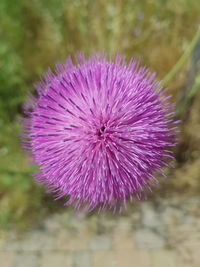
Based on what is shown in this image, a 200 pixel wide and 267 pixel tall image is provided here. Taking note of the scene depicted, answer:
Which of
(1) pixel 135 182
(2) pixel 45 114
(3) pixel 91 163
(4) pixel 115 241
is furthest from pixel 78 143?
(4) pixel 115 241

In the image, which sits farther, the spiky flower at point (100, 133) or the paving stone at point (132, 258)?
the paving stone at point (132, 258)

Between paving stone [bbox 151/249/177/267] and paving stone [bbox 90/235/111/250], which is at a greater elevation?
paving stone [bbox 90/235/111/250]

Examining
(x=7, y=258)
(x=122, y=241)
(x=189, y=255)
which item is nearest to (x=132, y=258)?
(x=122, y=241)

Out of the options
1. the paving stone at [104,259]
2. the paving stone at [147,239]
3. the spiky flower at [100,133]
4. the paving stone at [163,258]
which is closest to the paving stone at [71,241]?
the paving stone at [104,259]

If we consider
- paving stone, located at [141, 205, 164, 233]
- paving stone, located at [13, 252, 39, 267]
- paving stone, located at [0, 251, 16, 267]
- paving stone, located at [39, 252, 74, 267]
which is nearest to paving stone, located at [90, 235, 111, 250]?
paving stone, located at [39, 252, 74, 267]

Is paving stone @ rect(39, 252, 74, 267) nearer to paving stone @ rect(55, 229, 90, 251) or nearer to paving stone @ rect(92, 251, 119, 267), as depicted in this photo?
paving stone @ rect(55, 229, 90, 251)

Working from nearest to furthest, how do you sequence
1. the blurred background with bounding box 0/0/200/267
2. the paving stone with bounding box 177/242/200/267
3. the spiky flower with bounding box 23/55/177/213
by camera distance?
the spiky flower with bounding box 23/55/177/213, the paving stone with bounding box 177/242/200/267, the blurred background with bounding box 0/0/200/267

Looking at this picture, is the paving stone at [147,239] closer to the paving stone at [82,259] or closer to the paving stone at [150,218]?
the paving stone at [150,218]
